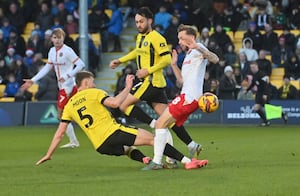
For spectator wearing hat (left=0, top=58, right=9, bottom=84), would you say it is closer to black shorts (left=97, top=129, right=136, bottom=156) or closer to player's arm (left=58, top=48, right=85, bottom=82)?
player's arm (left=58, top=48, right=85, bottom=82)

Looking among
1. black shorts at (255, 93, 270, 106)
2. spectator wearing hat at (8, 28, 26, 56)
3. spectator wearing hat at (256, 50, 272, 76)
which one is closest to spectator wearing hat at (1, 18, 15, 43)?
spectator wearing hat at (8, 28, 26, 56)

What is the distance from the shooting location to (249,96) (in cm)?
2778

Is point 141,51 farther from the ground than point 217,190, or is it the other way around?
point 141,51

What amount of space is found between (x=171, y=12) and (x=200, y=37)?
242cm

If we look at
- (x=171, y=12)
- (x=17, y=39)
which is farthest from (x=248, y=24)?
(x=17, y=39)

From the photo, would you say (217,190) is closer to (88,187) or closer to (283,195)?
(283,195)

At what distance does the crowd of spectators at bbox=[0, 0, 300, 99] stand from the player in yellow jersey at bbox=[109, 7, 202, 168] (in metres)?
13.3

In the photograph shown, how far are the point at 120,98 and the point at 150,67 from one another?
212 cm

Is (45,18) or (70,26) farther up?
(45,18)

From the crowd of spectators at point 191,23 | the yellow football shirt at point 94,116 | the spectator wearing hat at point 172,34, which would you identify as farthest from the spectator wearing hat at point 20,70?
the yellow football shirt at point 94,116

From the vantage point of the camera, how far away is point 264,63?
29.3 meters

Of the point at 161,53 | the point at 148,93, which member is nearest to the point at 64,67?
the point at 148,93

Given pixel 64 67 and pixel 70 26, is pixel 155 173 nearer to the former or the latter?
pixel 64 67

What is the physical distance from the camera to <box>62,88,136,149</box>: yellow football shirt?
12.4 meters
